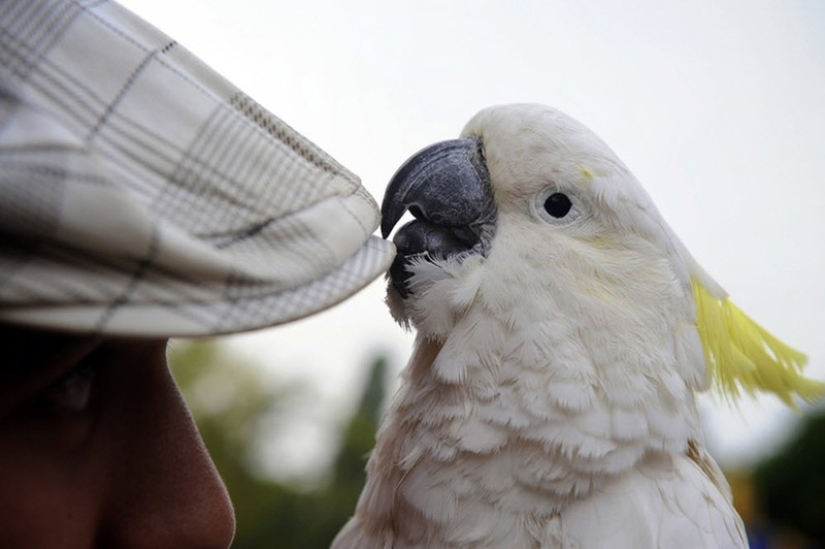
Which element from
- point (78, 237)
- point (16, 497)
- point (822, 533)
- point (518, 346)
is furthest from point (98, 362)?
point (822, 533)

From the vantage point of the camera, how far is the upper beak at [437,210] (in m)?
1.60

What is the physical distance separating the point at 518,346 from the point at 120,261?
3.22 ft

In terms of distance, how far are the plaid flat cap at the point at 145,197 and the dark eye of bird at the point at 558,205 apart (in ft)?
2.75

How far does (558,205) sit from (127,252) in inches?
44.6

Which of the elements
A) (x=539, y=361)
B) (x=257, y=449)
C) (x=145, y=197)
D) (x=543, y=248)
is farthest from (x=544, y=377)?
(x=257, y=449)

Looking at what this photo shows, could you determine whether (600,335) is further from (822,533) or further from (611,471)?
(822,533)

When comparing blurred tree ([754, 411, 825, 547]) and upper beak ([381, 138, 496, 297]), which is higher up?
upper beak ([381, 138, 496, 297])

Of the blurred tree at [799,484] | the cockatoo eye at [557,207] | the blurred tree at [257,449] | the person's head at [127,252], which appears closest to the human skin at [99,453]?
the person's head at [127,252]

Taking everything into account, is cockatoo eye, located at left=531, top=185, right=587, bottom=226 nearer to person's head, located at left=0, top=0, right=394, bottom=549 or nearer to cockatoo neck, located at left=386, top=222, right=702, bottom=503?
cockatoo neck, located at left=386, top=222, right=702, bottom=503

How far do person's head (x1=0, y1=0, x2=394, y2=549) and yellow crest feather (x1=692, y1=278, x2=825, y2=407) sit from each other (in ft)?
3.63

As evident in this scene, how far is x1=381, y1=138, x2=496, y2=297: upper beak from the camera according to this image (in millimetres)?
1603

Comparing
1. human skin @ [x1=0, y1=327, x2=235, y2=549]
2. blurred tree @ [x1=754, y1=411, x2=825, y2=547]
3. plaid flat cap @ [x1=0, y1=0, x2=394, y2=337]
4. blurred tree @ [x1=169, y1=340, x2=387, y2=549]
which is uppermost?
plaid flat cap @ [x1=0, y1=0, x2=394, y2=337]

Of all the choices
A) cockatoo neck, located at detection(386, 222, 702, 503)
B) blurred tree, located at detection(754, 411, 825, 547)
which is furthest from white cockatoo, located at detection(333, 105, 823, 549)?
blurred tree, located at detection(754, 411, 825, 547)

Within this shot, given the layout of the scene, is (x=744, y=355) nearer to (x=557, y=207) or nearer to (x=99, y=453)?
(x=557, y=207)
